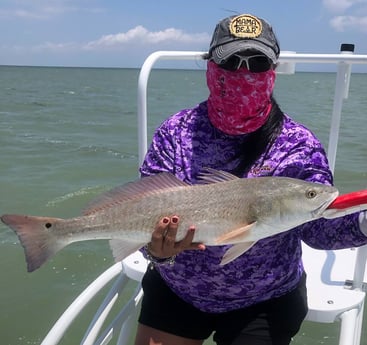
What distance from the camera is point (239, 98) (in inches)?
94.1

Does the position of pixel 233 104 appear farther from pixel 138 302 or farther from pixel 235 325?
pixel 138 302

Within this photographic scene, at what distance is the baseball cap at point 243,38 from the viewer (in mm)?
2289

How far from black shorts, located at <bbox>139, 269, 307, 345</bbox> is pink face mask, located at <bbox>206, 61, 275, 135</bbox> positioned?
2.92 ft

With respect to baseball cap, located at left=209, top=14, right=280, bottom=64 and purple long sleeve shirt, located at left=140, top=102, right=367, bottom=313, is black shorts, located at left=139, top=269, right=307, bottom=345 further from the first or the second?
baseball cap, located at left=209, top=14, right=280, bottom=64

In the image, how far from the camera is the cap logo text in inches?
91.5

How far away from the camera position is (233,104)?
240 cm

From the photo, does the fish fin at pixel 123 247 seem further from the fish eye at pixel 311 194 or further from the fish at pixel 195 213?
the fish eye at pixel 311 194

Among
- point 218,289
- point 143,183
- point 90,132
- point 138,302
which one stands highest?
point 143,183

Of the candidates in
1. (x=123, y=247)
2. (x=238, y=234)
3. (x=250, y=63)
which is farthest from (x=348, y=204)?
(x=123, y=247)

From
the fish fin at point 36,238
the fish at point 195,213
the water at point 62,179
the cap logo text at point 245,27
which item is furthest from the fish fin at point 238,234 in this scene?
the water at point 62,179

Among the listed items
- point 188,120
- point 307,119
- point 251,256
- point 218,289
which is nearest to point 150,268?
point 218,289

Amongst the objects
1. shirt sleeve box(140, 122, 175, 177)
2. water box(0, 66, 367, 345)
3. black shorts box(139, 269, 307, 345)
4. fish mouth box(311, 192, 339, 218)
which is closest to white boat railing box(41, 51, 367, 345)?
black shorts box(139, 269, 307, 345)

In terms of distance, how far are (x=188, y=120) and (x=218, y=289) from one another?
0.85m

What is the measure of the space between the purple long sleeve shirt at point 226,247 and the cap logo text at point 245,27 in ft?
1.47
